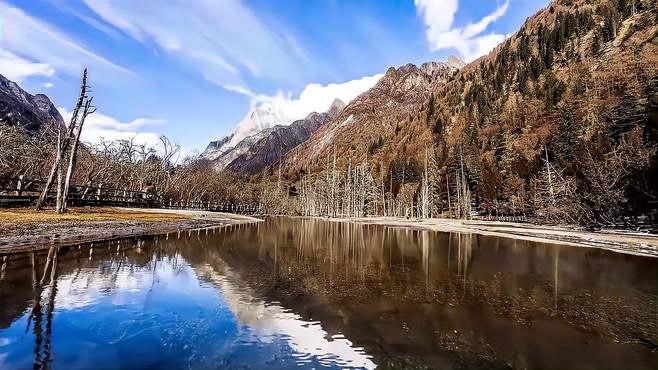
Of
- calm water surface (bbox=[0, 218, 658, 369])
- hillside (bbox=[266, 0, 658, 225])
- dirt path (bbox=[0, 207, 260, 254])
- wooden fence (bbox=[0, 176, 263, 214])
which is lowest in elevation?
calm water surface (bbox=[0, 218, 658, 369])

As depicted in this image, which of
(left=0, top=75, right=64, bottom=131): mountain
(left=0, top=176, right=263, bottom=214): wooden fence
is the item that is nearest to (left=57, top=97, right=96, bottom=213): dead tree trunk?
(left=0, top=176, right=263, bottom=214): wooden fence

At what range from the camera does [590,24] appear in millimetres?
152375

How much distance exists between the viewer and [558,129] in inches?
3201

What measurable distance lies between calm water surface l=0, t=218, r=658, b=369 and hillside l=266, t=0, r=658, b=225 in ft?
106

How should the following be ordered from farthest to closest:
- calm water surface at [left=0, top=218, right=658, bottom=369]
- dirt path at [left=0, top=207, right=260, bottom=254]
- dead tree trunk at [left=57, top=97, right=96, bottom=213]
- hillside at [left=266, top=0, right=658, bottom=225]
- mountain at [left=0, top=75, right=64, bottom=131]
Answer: mountain at [left=0, top=75, right=64, bottom=131], hillside at [left=266, top=0, right=658, bottom=225], dead tree trunk at [left=57, top=97, right=96, bottom=213], dirt path at [left=0, top=207, right=260, bottom=254], calm water surface at [left=0, top=218, right=658, bottom=369]

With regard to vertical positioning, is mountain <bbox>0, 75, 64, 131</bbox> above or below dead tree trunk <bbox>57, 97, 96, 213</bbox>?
above

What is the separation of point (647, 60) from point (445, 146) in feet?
214

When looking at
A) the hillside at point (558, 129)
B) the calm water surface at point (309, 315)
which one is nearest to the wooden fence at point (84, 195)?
the calm water surface at point (309, 315)

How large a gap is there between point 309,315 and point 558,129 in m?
91.9

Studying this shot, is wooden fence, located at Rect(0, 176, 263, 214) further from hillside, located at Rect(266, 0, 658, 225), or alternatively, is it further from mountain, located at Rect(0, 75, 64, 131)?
mountain, located at Rect(0, 75, 64, 131)

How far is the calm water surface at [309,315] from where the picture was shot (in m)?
6.99

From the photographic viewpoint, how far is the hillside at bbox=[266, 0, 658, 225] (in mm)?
43344

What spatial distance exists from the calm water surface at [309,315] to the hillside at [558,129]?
1268 inches

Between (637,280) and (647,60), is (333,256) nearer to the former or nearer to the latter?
(637,280)
